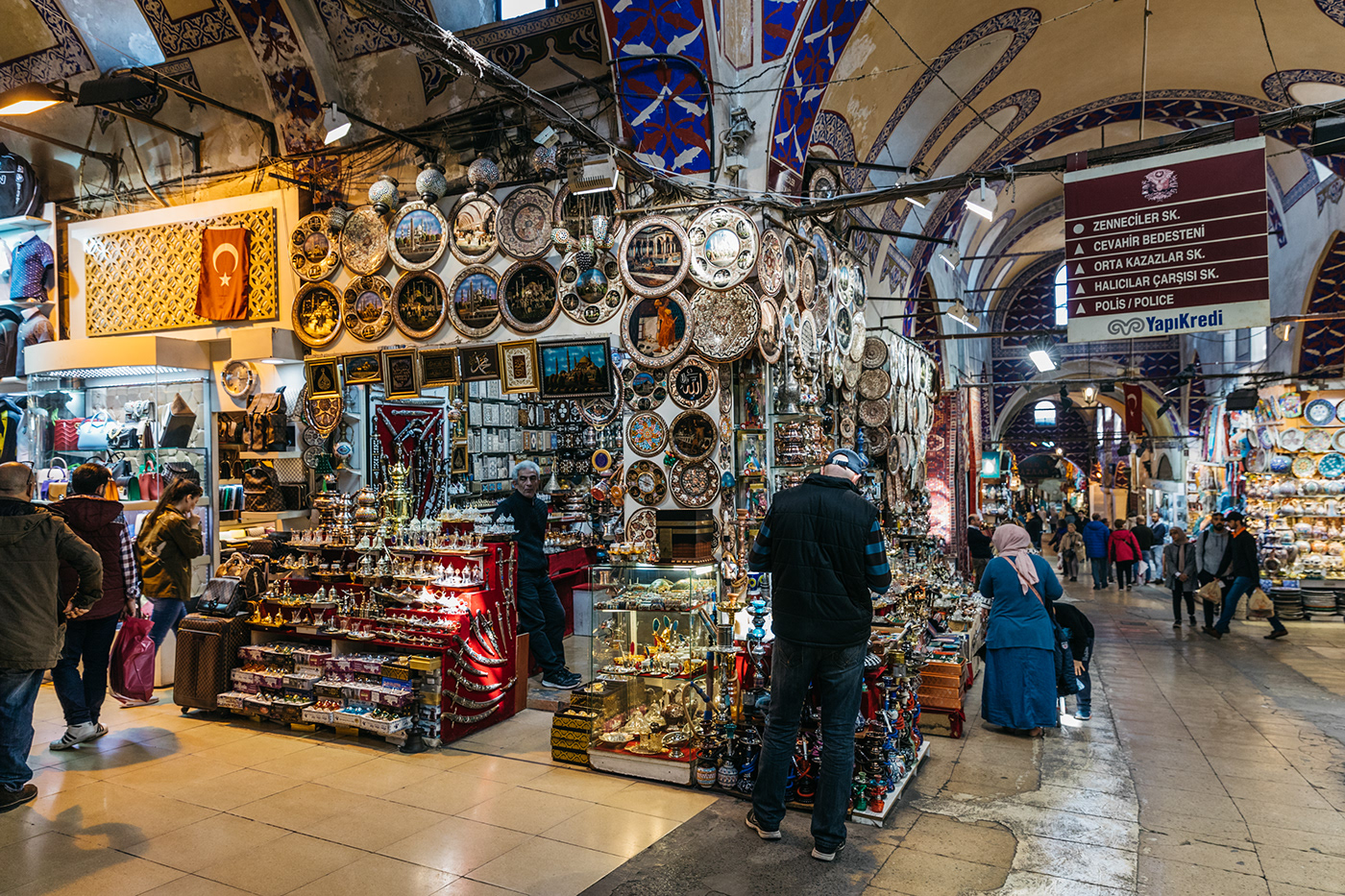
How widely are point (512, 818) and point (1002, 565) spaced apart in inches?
138

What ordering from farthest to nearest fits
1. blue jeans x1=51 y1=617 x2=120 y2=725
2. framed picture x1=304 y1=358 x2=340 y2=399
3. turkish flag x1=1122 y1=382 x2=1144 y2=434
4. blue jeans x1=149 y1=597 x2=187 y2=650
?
turkish flag x1=1122 y1=382 x2=1144 y2=434, framed picture x1=304 y1=358 x2=340 y2=399, blue jeans x1=149 y1=597 x2=187 y2=650, blue jeans x1=51 y1=617 x2=120 y2=725

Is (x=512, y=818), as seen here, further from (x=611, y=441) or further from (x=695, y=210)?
(x=611, y=441)

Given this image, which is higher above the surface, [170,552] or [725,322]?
[725,322]

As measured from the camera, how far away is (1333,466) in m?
12.3

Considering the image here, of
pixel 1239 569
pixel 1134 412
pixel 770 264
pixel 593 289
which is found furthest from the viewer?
pixel 1134 412

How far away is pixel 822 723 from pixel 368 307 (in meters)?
5.92

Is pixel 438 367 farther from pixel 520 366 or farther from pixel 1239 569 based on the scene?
pixel 1239 569

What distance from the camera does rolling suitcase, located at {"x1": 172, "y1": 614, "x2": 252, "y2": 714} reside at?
5801 millimetres

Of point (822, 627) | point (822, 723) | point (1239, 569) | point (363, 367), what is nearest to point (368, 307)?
point (363, 367)

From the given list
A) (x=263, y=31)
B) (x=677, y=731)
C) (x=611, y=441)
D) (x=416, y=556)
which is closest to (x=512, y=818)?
(x=677, y=731)

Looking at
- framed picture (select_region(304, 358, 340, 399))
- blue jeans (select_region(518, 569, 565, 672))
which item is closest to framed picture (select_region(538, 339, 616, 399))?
blue jeans (select_region(518, 569, 565, 672))

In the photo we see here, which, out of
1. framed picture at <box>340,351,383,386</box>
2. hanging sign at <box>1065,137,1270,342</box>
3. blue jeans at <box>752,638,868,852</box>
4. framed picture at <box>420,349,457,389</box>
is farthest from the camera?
framed picture at <box>340,351,383,386</box>

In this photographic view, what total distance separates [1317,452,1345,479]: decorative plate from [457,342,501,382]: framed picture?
40.4 ft

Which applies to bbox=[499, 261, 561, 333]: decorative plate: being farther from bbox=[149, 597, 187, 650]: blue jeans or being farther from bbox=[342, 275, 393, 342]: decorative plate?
bbox=[149, 597, 187, 650]: blue jeans
